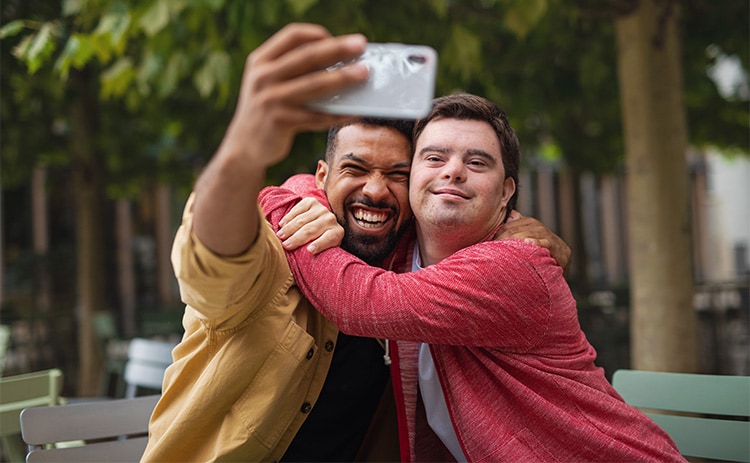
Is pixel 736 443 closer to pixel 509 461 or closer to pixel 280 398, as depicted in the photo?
pixel 509 461

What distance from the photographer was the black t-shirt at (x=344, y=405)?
2543 mm

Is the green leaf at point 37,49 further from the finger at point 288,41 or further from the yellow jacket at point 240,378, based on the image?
the finger at point 288,41

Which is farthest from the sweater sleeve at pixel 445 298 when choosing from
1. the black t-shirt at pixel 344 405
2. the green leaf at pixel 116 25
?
the green leaf at pixel 116 25

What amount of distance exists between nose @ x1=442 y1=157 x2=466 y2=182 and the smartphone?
0.75m

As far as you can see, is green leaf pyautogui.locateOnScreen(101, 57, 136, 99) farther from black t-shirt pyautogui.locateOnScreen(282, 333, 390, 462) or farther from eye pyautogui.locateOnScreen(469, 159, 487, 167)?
eye pyautogui.locateOnScreen(469, 159, 487, 167)

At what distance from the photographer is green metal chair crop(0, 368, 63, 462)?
→ 3.16 m

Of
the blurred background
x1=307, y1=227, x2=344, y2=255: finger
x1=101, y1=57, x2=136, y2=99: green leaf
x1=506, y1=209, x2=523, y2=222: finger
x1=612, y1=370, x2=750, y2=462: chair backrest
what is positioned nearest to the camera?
x1=307, y1=227, x2=344, y2=255: finger

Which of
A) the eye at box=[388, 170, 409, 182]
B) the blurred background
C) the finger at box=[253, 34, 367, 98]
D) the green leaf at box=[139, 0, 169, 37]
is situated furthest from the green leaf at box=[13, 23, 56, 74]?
the finger at box=[253, 34, 367, 98]

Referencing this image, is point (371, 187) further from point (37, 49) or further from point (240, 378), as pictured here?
point (37, 49)

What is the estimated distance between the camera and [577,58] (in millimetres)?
6551

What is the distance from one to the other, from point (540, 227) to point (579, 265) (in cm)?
739

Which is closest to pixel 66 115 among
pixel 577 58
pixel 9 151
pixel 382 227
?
pixel 9 151

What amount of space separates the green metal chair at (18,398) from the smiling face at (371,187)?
5.29 feet

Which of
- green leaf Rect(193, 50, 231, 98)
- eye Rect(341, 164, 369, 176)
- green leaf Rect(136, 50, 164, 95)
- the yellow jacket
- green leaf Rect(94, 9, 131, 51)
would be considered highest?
green leaf Rect(94, 9, 131, 51)
